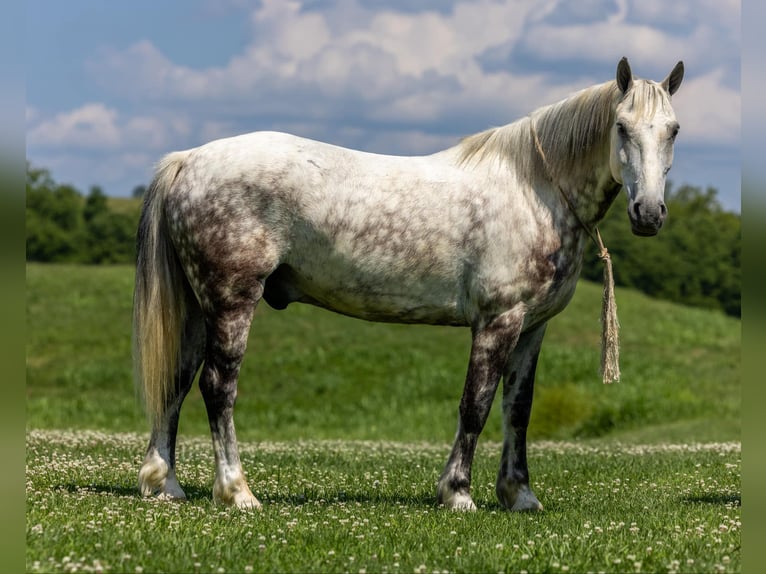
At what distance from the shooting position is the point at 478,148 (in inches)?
338

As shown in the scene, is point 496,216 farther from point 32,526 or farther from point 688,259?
point 688,259

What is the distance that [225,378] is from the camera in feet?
25.8

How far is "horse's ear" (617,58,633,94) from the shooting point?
763 centimetres

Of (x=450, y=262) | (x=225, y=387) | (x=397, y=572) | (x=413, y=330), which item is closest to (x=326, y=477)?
(x=225, y=387)

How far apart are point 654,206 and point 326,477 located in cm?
480

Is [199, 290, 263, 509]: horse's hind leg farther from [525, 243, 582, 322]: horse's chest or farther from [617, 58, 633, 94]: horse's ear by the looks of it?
[617, 58, 633, 94]: horse's ear

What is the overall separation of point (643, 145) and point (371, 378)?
23.8 m

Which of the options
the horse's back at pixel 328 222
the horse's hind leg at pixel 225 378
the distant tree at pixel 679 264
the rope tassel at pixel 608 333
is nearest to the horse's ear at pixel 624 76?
the rope tassel at pixel 608 333

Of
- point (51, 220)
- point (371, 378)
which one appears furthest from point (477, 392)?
point (51, 220)

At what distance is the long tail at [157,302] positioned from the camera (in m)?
7.96

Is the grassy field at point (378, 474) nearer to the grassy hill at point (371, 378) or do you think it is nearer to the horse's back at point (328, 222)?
the grassy hill at point (371, 378)

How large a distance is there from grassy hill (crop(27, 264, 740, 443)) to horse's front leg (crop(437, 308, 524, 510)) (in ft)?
50.0

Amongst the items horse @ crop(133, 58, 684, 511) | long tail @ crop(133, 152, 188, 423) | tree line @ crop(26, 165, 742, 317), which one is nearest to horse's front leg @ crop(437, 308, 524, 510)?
horse @ crop(133, 58, 684, 511)

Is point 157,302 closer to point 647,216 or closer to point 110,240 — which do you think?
point 647,216
